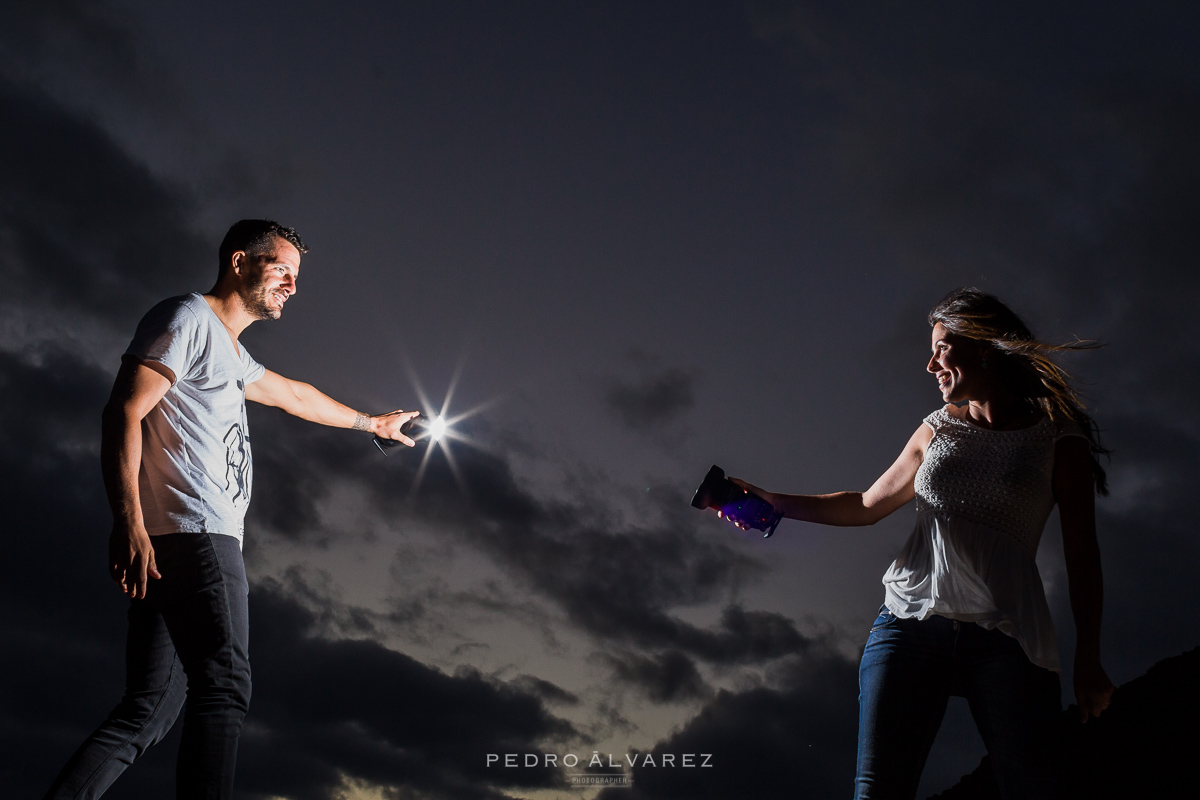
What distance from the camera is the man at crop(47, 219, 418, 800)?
3.02 m

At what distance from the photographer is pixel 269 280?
407cm

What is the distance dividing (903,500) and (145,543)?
3522mm

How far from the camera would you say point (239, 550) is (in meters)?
3.45

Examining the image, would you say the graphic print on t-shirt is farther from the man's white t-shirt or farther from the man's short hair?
the man's short hair

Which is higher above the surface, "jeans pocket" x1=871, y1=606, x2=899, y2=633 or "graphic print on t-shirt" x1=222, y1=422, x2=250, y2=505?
"graphic print on t-shirt" x1=222, y1=422, x2=250, y2=505

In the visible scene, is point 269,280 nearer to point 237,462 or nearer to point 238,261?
point 238,261

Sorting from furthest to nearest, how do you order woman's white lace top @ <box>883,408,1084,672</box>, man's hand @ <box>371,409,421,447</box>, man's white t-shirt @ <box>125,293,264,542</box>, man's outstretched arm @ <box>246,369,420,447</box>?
1. man's hand @ <box>371,409,421,447</box>
2. man's outstretched arm @ <box>246,369,420,447</box>
3. man's white t-shirt @ <box>125,293,264,542</box>
4. woman's white lace top @ <box>883,408,1084,672</box>

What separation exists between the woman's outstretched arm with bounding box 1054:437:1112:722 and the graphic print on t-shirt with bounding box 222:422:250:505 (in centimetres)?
370

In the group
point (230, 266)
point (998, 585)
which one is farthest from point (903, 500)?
point (230, 266)

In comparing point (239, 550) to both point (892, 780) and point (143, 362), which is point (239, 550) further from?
point (892, 780)

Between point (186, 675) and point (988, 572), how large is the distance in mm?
3413

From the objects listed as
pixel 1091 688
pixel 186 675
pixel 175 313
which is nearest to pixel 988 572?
pixel 1091 688

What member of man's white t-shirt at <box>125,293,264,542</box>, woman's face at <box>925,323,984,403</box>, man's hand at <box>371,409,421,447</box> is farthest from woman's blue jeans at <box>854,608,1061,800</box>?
man's hand at <box>371,409,421,447</box>

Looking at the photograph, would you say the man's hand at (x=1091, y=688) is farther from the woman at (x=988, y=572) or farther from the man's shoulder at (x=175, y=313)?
the man's shoulder at (x=175, y=313)
